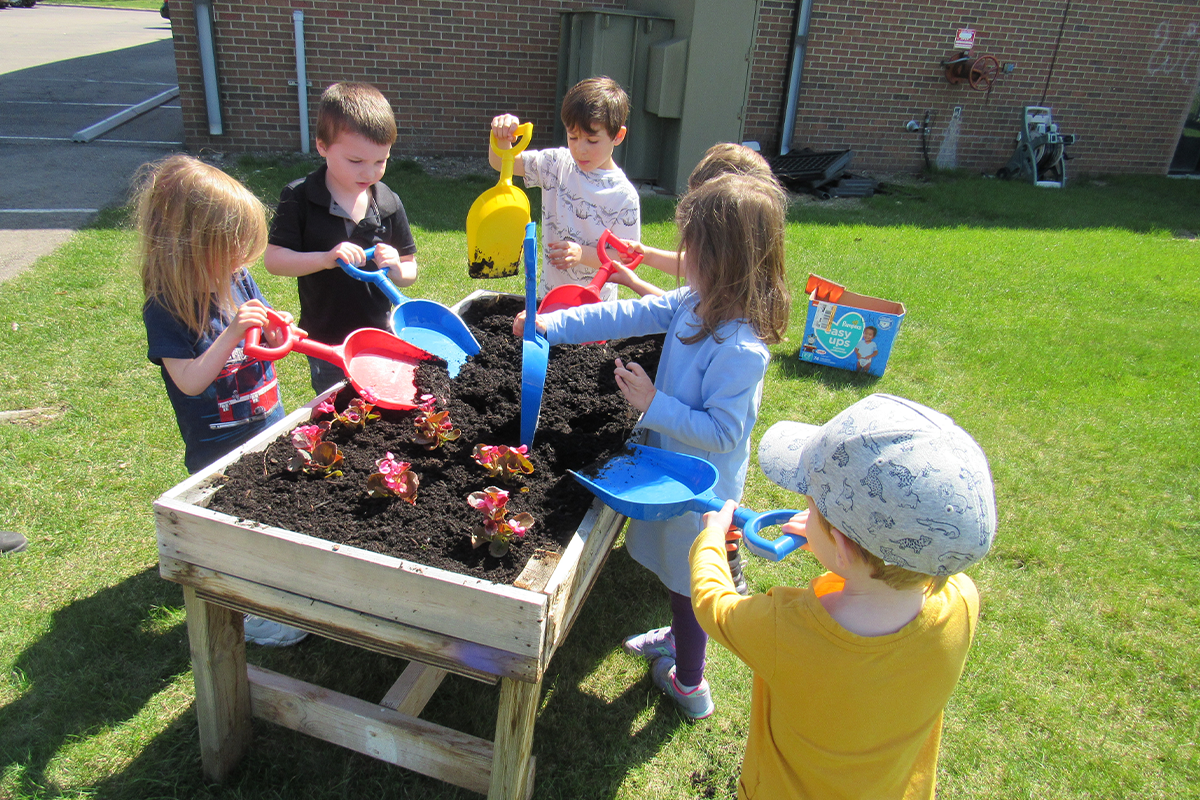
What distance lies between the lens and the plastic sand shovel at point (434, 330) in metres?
2.30

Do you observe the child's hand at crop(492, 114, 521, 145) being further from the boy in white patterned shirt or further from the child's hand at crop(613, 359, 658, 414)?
the child's hand at crop(613, 359, 658, 414)

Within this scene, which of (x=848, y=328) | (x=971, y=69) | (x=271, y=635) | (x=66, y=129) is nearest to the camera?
(x=271, y=635)

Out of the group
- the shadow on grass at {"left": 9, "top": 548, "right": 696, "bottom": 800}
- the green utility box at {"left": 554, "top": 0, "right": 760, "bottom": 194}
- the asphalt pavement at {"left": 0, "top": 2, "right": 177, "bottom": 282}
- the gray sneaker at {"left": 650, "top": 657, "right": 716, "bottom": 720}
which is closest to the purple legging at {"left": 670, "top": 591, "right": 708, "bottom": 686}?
the gray sneaker at {"left": 650, "top": 657, "right": 716, "bottom": 720}

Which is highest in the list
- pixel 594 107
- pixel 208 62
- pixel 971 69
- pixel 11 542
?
pixel 971 69

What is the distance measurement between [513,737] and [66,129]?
916cm

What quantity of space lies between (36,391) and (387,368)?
2247mm

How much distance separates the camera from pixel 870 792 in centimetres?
124

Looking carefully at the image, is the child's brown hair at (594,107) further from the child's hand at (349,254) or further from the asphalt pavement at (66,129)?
the asphalt pavement at (66,129)

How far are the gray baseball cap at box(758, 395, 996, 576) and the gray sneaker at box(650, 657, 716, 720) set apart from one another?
126cm

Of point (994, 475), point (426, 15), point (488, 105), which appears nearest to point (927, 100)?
point (488, 105)

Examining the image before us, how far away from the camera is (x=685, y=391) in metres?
1.80

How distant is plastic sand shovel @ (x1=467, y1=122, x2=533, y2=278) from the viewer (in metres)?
2.39

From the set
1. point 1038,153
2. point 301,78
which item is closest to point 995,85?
point 1038,153

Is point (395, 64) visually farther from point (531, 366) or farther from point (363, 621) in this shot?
point (363, 621)
